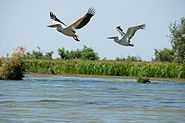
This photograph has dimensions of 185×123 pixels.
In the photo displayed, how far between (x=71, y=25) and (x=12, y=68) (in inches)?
1210

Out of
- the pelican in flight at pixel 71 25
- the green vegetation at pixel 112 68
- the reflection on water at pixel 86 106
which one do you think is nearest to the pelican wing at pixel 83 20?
the pelican in flight at pixel 71 25

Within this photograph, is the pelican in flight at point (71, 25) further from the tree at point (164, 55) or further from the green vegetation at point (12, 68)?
the tree at point (164, 55)

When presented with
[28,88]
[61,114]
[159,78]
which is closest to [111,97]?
[28,88]

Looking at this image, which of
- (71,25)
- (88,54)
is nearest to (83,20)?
(71,25)

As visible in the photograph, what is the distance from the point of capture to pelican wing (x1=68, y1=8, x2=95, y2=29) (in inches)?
710

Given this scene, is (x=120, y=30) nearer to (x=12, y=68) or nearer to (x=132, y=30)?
(x=132, y=30)

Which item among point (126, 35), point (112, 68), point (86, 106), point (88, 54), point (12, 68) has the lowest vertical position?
point (86, 106)

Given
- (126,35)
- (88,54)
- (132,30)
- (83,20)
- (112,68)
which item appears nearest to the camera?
(83,20)

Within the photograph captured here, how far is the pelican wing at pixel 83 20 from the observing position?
59.2 feet

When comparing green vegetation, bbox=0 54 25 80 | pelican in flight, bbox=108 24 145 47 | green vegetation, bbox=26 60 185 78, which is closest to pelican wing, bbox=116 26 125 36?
pelican in flight, bbox=108 24 145 47

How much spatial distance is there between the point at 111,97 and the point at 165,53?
51.6 m

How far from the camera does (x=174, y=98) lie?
123ft

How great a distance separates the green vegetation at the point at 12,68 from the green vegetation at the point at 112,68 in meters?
11.9

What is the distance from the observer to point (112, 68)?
6397cm
